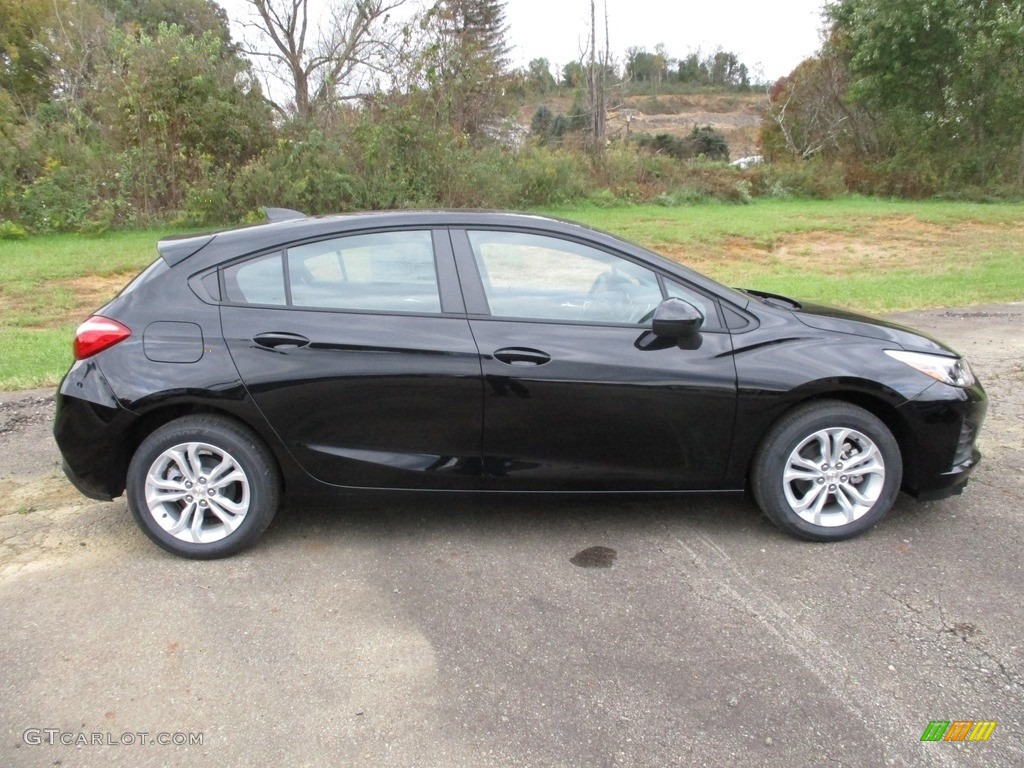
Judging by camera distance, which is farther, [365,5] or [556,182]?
[365,5]

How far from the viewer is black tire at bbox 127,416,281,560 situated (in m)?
3.75

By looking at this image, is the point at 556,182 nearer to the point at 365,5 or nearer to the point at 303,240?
the point at 365,5

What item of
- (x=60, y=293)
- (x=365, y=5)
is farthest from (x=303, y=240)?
(x=365, y=5)

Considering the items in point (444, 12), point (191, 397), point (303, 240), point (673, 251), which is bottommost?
point (673, 251)

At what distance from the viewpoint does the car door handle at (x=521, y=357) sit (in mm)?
3797

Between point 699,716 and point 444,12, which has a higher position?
point 444,12

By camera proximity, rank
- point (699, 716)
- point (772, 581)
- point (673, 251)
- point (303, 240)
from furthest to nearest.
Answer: point (673, 251) → point (303, 240) → point (772, 581) → point (699, 716)

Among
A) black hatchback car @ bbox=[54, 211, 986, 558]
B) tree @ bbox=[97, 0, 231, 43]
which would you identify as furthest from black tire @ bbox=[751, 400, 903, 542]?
tree @ bbox=[97, 0, 231, 43]

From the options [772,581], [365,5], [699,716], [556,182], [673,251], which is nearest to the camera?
[699,716]

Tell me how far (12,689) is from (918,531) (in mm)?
3869

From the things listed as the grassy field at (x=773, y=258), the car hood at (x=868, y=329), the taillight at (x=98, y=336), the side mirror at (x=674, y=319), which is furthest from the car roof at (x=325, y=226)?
the grassy field at (x=773, y=258)

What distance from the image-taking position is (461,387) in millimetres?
3793

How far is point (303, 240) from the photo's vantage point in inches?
157

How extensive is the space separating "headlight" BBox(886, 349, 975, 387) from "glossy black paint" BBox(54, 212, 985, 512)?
6 centimetres
